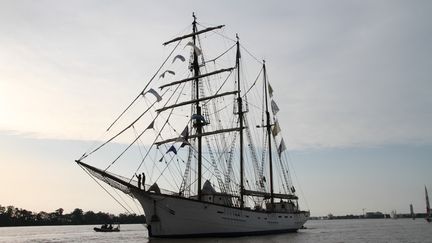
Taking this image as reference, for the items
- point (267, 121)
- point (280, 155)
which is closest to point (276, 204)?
point (280, 155)

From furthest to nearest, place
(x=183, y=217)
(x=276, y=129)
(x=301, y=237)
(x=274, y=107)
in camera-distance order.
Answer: (x=274, y=107), (x=276, y=129), (x=301, y=237), (x=183, y=217)

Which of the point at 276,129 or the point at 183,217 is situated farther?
the point at 276,129

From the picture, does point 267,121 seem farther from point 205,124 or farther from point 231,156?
point 205,124

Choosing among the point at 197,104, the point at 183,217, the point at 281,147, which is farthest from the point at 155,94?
the point at 281,147

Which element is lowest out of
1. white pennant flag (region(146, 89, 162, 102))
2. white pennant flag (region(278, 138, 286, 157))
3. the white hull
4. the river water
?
the river water

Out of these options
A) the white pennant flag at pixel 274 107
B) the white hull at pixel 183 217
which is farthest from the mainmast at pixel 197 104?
the white pennant flag at pixel 274 107

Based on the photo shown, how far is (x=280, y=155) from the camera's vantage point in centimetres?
7594

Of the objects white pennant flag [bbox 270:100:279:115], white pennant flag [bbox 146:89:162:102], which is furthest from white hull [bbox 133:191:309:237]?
white pennant flag [bbox 270:100:279:115]

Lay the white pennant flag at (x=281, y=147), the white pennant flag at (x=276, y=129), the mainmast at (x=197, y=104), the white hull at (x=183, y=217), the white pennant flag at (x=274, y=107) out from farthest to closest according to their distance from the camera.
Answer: the white pennant flag at (x=274, y=107)
the white pennant flag at (x=281, y=147)
the white pennant flag at (x=276, y=129)
the mainmast at (x=197, y=104)
the white hull at (x=183, y=217)

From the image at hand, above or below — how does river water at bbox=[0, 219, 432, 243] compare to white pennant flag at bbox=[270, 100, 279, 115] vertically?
below

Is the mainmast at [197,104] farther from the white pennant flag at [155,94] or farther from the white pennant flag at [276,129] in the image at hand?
the white pennant flag at [276,129]

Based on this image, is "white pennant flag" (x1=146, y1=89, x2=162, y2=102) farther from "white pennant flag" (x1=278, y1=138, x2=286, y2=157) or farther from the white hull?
"white pennant flag" (x1=278, y1=138, x2=286, y2=157)

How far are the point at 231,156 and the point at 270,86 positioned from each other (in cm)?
1928

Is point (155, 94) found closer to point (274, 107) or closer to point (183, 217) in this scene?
point (183, 217)
